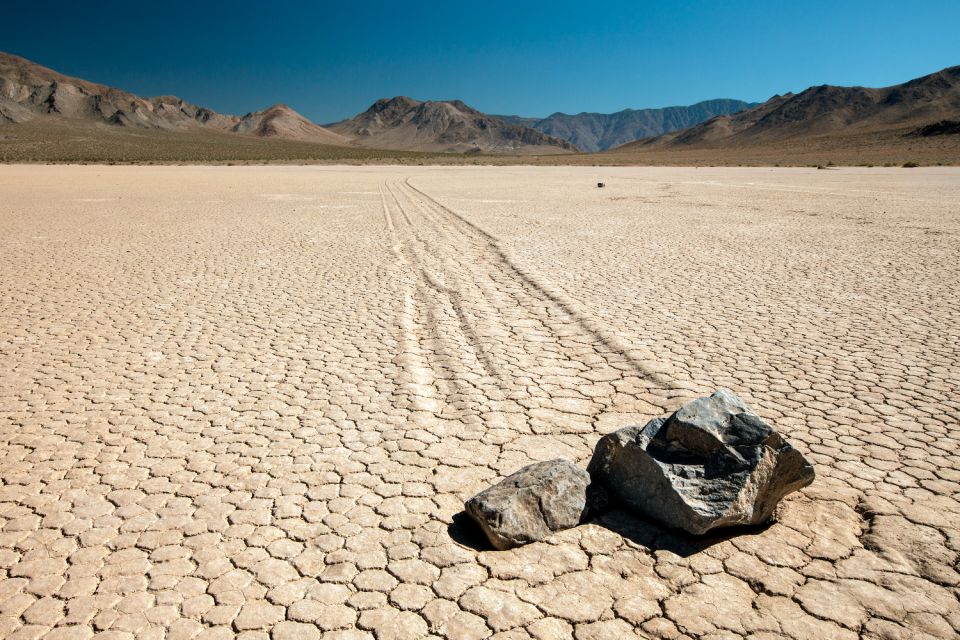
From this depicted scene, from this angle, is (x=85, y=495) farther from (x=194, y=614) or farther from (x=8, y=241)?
(x=8, y=241)

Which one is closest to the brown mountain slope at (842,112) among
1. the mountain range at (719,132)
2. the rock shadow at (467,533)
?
the mountain range at (719,132)

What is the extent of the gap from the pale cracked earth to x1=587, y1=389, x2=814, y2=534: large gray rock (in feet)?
0.50

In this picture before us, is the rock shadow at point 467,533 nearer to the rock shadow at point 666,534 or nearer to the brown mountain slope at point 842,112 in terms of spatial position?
the rock shadow at point 666,534

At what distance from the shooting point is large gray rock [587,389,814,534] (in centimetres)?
277

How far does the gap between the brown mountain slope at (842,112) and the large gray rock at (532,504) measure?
114m

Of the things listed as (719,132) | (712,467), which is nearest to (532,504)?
(712,467)

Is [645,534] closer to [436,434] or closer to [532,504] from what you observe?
[532,504]

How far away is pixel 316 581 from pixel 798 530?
2149 mm

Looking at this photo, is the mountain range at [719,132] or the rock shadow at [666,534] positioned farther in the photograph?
the mountain range at [719,132]

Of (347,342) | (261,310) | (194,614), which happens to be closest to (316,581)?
(194,614)

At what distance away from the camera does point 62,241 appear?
1115cm

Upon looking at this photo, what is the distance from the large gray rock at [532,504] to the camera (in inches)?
111

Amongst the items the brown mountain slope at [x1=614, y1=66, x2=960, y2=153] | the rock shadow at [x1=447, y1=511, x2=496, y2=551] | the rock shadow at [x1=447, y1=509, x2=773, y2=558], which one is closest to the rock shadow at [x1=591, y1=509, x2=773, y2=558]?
the rock shadow at [x1=447, y1=509, x2=773, y2=558]

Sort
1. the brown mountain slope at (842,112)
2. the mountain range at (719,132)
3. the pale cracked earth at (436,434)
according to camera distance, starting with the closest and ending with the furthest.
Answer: the pale cracked earth at (436,434), the mountain range at (719,132), the brown mountain slope at (842,112)
